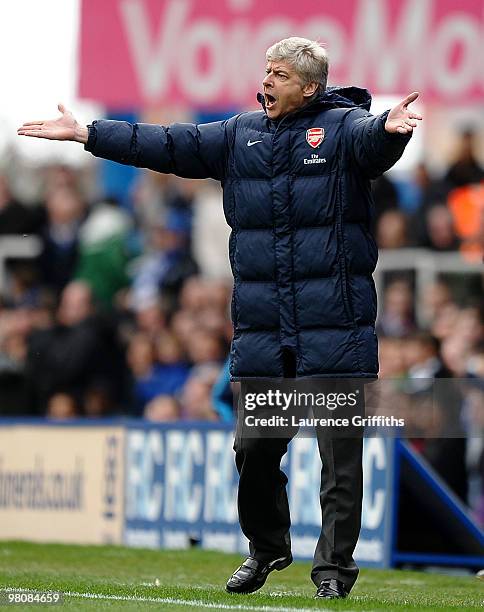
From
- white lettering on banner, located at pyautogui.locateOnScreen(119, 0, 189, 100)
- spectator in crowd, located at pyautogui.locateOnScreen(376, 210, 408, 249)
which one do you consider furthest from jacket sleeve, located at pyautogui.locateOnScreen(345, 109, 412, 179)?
white lettering on banner, located at pyautogui.locateOnScreen(119, 0, 189, 100)

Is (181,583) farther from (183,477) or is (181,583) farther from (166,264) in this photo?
(166,264)

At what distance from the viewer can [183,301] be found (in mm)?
15617

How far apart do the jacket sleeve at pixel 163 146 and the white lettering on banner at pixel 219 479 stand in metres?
4.41

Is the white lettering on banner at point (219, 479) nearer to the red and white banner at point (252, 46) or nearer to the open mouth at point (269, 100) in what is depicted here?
the red and white banner at point (252, 46)

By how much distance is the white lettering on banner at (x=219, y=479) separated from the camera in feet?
38.3

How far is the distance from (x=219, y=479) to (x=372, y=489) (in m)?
1.27

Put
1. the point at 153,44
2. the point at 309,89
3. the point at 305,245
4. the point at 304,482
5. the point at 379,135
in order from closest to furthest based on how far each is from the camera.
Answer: the point at 379,135 → the point at 305,245 → the point at 309,89 → the point at 304,482 → the point at 153,44

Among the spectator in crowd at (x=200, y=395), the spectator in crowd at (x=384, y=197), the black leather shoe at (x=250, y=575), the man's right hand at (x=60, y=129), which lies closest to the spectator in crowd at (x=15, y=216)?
the spectator in crowd at (x=384, y=197)

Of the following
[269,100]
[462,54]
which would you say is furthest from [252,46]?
[269,100]

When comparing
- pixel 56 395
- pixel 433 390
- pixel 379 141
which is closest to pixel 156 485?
pixel 433 390

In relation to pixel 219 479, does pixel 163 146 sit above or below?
above

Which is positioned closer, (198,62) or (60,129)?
(60,129)

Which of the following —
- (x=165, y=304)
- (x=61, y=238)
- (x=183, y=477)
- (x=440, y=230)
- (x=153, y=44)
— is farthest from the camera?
(x=61, y=238)

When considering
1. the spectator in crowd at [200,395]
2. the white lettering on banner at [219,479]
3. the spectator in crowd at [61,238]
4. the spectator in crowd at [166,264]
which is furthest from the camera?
the spectator in crowd at [61,238]
